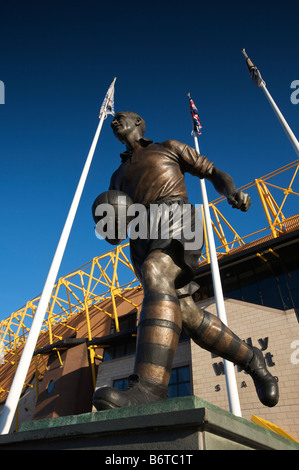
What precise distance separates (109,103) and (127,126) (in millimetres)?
9685

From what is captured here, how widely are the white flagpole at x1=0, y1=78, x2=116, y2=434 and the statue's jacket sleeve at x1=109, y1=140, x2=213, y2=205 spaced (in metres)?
3.78

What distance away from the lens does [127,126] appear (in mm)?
2436

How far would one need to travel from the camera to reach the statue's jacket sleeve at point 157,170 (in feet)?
6.90

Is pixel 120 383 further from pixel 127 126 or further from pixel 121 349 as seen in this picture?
pixel 127 126

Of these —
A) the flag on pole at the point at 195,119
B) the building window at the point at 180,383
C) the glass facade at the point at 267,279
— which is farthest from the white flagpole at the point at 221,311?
the building window at the point at 180,383

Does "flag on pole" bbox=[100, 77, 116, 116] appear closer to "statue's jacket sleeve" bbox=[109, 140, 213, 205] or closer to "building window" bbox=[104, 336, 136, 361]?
"statue's jacket sleeve" bbox=[109, 140, 213, 205]

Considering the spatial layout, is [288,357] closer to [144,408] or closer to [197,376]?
[197,376]

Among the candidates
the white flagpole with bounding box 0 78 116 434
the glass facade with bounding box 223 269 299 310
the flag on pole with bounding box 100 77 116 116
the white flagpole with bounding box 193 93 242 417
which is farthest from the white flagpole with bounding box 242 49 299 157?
the white flagpole with bounding box 0 78 116 434

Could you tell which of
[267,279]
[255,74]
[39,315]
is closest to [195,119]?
[255,74]

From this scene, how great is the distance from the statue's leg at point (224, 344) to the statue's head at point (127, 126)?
132 centimetres

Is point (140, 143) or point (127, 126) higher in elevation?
point (127, 126)

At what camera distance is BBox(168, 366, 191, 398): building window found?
11164 mm

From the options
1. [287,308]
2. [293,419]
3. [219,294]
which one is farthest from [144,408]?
[287,308]

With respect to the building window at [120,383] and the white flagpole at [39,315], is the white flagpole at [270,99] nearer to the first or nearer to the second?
the white flagpole at [39,315]
